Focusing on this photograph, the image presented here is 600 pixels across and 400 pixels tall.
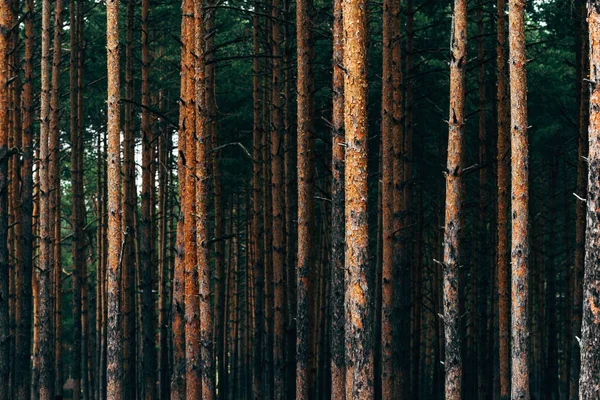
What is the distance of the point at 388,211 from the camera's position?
529 inches

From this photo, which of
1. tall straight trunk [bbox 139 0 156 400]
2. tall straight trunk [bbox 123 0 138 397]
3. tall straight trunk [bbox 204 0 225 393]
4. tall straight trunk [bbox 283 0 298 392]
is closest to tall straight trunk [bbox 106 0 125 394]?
tall straight trunk [bbox 204 0 225 393]

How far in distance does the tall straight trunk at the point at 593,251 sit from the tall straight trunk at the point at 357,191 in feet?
9.63

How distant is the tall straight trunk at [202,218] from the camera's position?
1199cm

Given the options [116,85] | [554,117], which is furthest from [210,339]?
[554,117]

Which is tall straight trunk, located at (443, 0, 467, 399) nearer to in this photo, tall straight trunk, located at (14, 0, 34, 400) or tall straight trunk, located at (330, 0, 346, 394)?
tall straight trunk, located at (330, 0, 346, 394)

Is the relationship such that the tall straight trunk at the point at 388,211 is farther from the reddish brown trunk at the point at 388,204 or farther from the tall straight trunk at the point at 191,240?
the tall straight trunk at the point at 191,240

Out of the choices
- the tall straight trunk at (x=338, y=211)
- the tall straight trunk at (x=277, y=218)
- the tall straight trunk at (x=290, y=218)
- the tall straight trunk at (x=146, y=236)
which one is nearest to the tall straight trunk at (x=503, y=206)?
the tall straight trunk at (x=338, y=211)

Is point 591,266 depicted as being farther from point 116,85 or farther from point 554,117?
point 554,117

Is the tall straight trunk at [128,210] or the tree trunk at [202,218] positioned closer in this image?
the tree trunk at [202,218]

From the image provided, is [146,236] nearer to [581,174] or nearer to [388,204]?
[388,204]

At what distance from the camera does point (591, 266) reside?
26.4 ft

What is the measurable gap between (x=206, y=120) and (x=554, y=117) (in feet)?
42.2

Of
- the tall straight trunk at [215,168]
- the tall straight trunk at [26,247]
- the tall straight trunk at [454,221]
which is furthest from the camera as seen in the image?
the tall straight trunk at [26,247]

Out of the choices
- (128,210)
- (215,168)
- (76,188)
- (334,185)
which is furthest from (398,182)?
(76,188)
